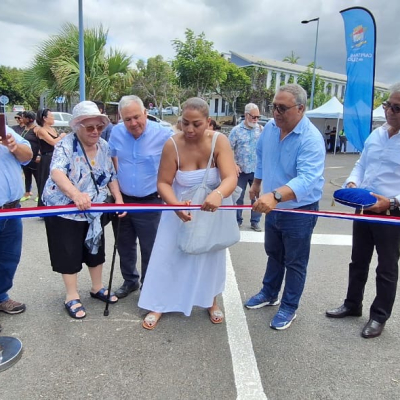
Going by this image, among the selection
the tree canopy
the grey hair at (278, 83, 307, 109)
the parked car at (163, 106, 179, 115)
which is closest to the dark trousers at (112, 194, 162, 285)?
the grey hair at (278, 83, 307, 109)

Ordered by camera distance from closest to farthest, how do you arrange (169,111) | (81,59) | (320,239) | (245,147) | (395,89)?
(395,89) → (320,239) → (245,147) → (81,59) → (169,111)

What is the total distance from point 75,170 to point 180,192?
2.79ft

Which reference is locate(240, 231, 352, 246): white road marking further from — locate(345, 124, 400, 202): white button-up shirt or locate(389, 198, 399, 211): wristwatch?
locate(389, 198, 399, 211): wristwatch

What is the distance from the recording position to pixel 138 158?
3.16 metres

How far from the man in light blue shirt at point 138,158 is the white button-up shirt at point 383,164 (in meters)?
1.75

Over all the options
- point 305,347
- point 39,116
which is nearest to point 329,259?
point 305,347

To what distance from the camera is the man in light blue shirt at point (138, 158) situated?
304cm

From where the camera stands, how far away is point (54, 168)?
272 centimetres

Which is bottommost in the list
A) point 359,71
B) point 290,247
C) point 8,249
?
point 8,249

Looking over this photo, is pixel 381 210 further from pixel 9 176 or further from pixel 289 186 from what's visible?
pixel 9 176

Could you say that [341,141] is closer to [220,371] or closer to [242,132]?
[242,132]

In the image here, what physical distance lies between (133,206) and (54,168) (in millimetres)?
671

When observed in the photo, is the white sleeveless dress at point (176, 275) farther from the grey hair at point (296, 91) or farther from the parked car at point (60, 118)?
the parked car at point (60, 118)

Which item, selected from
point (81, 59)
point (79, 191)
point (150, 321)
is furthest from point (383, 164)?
point (81, 59)
